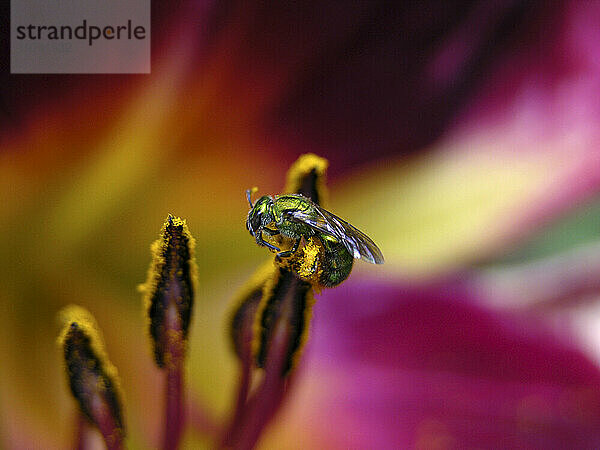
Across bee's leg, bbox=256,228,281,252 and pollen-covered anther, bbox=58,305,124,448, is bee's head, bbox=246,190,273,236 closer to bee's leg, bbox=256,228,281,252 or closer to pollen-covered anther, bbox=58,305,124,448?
bee's leg, bbox=256,228,281,252

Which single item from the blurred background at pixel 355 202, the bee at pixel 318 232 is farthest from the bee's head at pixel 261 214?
the blurred background at pixel 355 202

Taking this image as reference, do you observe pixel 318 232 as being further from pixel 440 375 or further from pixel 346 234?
pixel 440 375

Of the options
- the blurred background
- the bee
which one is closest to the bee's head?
the bee

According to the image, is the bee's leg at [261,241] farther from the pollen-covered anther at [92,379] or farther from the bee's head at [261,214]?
the pollen-covered anther at [92,379]

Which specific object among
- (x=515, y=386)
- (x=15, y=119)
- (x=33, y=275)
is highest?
(x=15, y=119)

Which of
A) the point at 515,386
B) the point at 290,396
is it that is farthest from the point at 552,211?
the point at 290,396

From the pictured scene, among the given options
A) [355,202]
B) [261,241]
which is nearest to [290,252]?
[261,241]

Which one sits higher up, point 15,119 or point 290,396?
point 15,119

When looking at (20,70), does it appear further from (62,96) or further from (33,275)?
(33,275)
